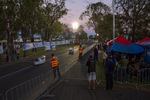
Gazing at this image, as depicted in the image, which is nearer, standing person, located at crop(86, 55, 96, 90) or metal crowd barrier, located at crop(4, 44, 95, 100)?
metal crowd barrier, located at crop(4, 44, 95, 100)

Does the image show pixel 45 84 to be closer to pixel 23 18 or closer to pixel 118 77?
pixel 118 77

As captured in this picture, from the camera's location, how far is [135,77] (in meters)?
13.4

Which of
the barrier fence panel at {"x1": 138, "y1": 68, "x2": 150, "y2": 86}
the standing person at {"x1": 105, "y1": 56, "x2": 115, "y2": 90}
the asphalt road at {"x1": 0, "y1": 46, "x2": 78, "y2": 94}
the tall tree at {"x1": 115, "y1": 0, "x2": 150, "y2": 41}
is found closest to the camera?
the standing person at {"x1": 105, "y1": 56, "x2": 115, "y2": 90}

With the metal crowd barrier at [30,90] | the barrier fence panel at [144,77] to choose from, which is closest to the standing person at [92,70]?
the metal crowd barrier at [30,90]

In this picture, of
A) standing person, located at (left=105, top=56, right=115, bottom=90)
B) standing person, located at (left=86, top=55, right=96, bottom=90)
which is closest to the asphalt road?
standing person, located at (left=86, top=55, right=96, bottom=90)

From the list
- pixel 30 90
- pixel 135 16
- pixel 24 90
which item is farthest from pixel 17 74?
pixel 135 16

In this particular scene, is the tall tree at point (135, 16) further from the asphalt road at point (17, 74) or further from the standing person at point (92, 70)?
the standing person at point (92, 70)

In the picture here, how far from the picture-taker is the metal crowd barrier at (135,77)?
42.0ft

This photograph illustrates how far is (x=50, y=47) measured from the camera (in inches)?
2018

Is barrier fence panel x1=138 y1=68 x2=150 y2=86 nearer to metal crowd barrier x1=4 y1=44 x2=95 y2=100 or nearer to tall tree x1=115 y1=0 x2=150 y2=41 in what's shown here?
metal crowd barrier x1=4 y1=44 x2=95 y2=100

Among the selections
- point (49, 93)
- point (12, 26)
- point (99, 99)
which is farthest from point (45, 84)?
point (12, 26)

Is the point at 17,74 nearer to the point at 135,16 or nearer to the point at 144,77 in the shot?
the point at 144,77

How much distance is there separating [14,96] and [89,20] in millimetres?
50161

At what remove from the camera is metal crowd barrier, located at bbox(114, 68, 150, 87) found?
12812 millimetres
